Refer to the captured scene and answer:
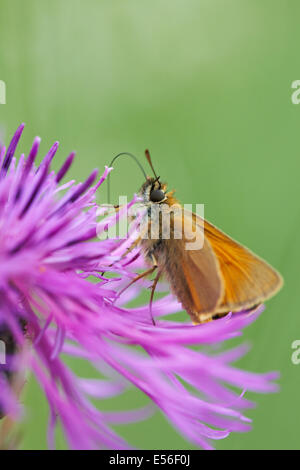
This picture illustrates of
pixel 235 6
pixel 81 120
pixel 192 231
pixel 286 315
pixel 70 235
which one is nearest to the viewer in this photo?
pixel 70 235

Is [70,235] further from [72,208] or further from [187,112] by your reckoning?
[187,112]

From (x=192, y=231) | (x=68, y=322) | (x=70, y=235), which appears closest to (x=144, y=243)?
(x=192, y=231)

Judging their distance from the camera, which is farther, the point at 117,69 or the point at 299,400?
the point at 117,69

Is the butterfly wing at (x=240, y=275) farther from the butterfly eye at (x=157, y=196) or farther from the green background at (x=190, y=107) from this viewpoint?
the green background at (x=190, y=107)

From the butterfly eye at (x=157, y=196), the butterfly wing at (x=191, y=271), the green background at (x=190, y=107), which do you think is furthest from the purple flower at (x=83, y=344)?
the green background at (x=190, y=107)

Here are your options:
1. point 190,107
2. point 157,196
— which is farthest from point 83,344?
point 190,107

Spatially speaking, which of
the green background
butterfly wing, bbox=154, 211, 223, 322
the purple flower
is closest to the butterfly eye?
butterfly wing, bbox=154, 211, 223, 322
